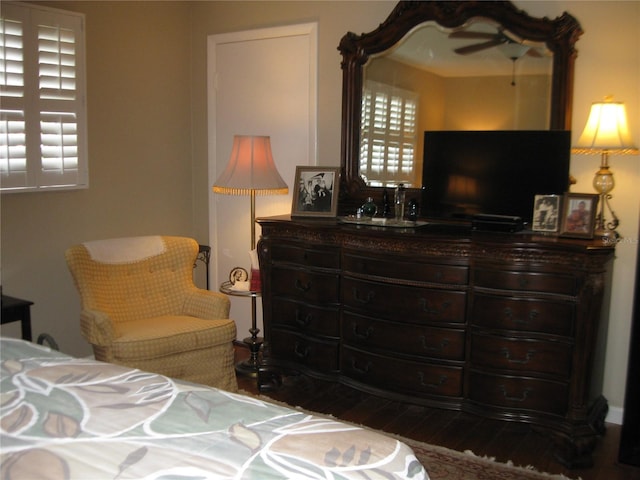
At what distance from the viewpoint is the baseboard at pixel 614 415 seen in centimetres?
329

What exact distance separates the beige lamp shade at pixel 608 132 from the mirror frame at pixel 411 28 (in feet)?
0.62

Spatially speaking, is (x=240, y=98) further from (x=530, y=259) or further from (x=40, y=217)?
(x=530, y=259)

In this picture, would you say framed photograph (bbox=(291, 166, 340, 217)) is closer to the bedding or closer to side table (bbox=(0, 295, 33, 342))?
side table (bbox=(0, 295, 33, 342))

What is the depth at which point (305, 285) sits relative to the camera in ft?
11.5

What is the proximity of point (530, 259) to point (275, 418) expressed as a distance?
1.71 m

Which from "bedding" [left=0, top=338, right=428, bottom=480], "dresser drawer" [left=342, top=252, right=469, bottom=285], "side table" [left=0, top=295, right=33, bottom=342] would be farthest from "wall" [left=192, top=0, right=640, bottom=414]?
"side table" [left=0, top=295, right=33, bottom=342]

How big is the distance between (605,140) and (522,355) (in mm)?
1078

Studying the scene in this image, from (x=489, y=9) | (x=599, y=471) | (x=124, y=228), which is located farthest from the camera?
(x=124, y=228)

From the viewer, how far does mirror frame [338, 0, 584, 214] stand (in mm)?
3189

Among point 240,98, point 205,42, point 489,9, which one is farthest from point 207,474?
point 205,42

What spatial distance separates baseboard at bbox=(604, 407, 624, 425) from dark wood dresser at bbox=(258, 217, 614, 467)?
0.13 metres

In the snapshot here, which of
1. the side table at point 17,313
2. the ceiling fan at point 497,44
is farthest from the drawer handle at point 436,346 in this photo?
the side table at point 17,313

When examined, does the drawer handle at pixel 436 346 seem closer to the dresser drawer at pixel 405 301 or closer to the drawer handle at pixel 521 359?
the dresser drawer at pixel 405 301

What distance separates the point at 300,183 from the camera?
3754mm
